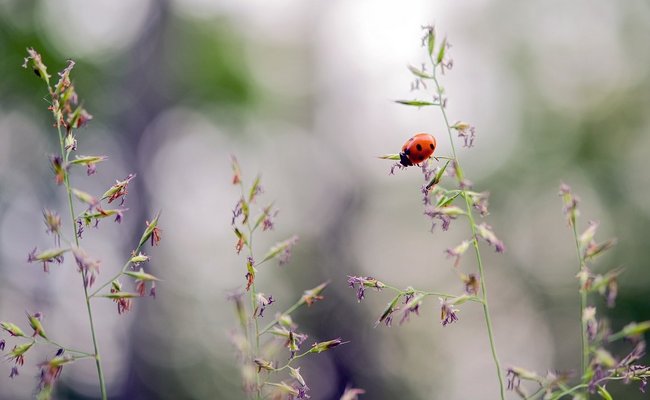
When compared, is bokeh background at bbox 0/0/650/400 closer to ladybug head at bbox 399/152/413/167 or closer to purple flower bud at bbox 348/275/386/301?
ladybug head at bbox 399/152/413/167

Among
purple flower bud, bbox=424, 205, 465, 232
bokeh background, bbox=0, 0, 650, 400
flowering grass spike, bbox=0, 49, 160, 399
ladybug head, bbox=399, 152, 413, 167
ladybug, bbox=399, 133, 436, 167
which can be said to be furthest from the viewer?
bokeh background, bbox=0, 0, 650, 400

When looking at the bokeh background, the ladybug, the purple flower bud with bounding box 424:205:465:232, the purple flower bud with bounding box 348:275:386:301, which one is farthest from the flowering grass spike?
the bokeh background

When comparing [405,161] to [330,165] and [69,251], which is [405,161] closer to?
[69,251]

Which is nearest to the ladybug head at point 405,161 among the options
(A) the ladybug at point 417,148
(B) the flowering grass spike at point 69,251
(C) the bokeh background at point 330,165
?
(A) the ladybug at point 417,148

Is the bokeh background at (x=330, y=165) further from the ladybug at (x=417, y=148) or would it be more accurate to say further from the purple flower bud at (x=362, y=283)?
the purple flower bud at (x=362, y=283)

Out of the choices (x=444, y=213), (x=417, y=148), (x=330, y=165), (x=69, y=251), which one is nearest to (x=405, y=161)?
(x=417, y=148)

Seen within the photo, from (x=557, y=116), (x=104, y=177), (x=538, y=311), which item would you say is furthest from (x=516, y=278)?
(x=104, y=177)
